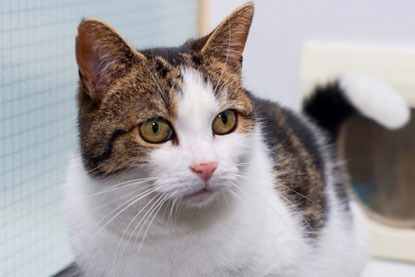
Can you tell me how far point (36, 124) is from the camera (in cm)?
132

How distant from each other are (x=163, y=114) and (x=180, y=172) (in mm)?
96

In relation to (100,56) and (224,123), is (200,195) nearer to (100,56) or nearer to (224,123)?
(224,123)

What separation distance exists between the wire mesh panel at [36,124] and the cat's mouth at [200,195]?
33cm

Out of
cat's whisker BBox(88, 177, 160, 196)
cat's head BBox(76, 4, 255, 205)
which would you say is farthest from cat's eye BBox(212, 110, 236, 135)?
cat's whisker BBox(88, 177, 160, 196)

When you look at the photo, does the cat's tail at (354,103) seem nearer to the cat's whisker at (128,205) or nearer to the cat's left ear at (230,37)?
the cat's left ear at (230,37)

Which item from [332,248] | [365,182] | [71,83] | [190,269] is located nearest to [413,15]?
[365,182]

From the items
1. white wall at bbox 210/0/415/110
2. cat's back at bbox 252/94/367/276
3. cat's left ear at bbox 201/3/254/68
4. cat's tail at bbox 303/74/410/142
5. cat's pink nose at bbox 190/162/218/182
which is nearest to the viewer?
cat's pink nose at bbox 190/162/218/182

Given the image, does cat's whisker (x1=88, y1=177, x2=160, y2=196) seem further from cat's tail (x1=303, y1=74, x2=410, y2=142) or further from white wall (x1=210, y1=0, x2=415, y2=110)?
white wall (x1=210, y1=0, x2=415, y2=110)

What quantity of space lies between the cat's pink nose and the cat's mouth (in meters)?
0.03

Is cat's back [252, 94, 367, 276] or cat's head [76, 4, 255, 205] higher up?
cat's head [76, 4, 255, 205]

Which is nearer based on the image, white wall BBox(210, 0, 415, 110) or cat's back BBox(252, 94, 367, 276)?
cat's back BBox(252, 94, 367, 276)

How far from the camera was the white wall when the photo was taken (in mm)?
1689

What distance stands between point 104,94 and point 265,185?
0.35 meters

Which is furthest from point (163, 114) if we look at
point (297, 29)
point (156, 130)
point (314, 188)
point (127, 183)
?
point (297, 29)
